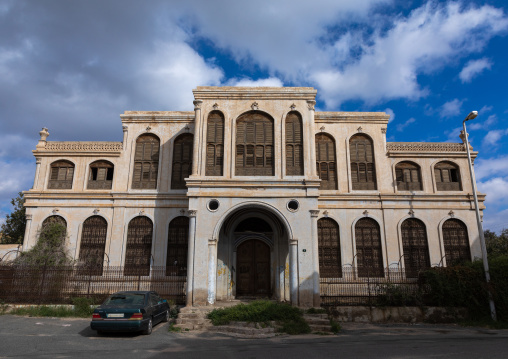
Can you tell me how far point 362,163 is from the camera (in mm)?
20781

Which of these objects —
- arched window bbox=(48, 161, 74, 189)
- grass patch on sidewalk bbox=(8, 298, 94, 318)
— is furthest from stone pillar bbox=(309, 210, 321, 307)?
arched window bbox=(48, 161, 74, 189)

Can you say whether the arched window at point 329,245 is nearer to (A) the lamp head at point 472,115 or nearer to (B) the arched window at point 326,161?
(B) the arched window at point 326,161

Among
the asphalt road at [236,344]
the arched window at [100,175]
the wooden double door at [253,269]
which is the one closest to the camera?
the asphalt road at [236,344]

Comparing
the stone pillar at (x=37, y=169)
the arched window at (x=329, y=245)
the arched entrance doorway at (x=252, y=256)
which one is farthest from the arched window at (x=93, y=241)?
the arched window at (x=329, y=245)

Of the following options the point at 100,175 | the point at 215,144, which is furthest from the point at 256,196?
the point at 100,175

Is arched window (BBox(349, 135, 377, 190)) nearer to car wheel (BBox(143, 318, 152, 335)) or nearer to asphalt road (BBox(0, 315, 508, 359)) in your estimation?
asphalt road (BBox(0, 315, 508, 359))

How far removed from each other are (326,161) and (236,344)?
12.8 m

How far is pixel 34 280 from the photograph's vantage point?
15336 mm

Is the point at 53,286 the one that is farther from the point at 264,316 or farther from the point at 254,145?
the point at 254,145

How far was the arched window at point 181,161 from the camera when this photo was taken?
20188mm

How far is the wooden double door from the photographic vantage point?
1761cm

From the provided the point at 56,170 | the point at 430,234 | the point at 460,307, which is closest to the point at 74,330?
the point at 56,170

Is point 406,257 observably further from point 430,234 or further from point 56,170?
point 56,170

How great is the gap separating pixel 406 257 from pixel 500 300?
5.49 meters
